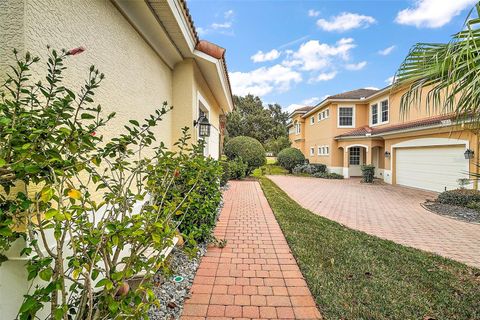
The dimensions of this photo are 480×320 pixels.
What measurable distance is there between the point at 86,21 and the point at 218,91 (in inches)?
250

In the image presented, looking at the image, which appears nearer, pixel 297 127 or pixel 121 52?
pixel 121 52

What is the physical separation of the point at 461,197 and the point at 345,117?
1350cm

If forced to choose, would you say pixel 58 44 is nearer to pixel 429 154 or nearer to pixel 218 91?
pixel 218 91

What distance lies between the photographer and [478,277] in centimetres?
393

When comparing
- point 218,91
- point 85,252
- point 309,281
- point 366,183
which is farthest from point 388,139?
point 85,252

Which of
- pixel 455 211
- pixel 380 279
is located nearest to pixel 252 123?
pixel 455 211

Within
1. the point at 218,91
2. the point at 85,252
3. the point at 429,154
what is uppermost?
the point at 218,91

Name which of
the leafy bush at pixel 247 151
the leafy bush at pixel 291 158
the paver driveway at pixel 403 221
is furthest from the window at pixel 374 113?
the leafy bush at pixel 247 151

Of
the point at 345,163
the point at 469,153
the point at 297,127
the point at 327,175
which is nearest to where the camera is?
the point at 469,153

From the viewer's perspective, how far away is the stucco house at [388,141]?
1158 centimetres

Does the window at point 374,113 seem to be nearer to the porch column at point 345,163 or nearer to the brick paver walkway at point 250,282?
the porch column at point 345,163

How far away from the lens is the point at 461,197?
31.2 feet

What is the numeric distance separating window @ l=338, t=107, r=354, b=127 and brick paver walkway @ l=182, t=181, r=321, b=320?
62.2 ft

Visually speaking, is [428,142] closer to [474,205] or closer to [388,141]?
[388,141]
